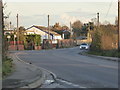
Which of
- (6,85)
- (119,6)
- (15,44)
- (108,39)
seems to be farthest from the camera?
(15,44)

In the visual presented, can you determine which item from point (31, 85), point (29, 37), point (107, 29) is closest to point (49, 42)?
point (29, 37)

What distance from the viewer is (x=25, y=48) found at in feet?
219

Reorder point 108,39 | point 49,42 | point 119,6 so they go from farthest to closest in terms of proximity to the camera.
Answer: point 49,42, point 108,39, point 119,6

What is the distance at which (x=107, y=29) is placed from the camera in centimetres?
3856

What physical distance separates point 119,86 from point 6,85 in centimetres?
405

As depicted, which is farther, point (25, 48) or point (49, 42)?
point (49, 42)

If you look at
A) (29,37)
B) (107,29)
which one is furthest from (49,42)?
(107,29)

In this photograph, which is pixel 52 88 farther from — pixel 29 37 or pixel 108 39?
pixel 29 37

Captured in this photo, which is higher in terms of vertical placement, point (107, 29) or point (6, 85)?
point (107, 29)

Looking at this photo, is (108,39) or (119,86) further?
(108,39)

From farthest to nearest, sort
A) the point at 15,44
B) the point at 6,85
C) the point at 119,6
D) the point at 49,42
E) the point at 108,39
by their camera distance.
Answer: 1. the point at 49,42
2. the point at 15,44
3. the point at 108,39
4. the point at 119,6
5. the point at 6,85

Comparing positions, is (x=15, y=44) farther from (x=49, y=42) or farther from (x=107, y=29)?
(x=107, y=29)

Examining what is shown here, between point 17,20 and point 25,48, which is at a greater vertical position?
point 17,20

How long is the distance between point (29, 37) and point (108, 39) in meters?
35.8
